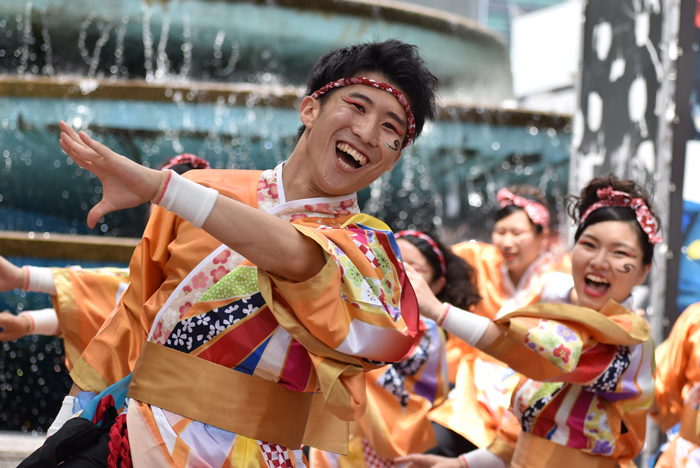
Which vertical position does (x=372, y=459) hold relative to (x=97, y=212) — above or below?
below

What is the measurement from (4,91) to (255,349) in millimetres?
3609

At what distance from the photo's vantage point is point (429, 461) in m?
2.84

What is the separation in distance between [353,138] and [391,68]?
0.20 m

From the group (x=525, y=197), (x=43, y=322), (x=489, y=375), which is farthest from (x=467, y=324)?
(x=525, y=197)

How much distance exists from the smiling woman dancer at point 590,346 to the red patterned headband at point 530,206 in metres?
1.16

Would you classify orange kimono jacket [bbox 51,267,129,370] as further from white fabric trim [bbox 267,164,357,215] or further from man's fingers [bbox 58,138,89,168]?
man's fingers [bbox 58,138,89,168]

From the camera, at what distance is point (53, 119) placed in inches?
175

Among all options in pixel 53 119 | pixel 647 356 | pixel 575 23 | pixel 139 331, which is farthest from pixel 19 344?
pixel 575 23

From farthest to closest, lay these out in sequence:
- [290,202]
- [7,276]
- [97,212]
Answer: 1. [7,276]
2. [290,202]
3. [97,212]

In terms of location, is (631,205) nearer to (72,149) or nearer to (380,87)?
(380,87)

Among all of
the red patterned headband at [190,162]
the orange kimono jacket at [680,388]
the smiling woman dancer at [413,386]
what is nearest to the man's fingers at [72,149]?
the red patterned headband at [190,162]

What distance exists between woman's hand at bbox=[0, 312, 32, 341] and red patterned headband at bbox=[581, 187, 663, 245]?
6.68ft

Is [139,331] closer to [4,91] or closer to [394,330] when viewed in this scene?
[394,330]

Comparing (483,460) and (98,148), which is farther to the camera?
(483,460)
